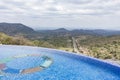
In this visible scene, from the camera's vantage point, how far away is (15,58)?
531 inches

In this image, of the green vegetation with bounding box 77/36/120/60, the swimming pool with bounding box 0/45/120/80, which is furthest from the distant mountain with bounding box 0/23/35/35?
the swimming pool with bounding box 0/45/120/80

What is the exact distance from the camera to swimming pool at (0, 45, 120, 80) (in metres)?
9.72

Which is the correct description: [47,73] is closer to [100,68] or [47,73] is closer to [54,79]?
[54,79]

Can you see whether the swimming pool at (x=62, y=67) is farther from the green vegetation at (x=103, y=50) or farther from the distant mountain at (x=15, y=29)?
the distant mountain at (x=15, y=29)

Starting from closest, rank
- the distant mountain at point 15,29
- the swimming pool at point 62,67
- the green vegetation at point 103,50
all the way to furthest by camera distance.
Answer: the swimming pool at point 62,67 < the green vegetation at point 103,50 < the distant mountain at point 15,29

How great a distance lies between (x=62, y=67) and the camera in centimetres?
1135

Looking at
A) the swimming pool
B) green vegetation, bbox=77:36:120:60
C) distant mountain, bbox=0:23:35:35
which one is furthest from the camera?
distant mountain, bbox=0:23:35:35

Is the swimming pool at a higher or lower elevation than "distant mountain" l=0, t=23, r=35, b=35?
higher

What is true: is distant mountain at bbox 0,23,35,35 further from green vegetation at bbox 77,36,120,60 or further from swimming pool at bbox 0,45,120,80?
swimming pool at bbox 0,45,120,80

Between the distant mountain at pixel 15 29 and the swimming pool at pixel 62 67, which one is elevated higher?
the swimming pool at pixel 62 67

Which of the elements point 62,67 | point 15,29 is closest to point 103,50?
point 62,67

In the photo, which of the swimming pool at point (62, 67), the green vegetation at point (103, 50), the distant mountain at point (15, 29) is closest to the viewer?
the swimming pool at point (62, 67)

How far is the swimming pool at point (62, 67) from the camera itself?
972cm

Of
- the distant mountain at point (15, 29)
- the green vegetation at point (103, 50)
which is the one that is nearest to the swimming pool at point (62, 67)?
the green vegetation at point (103, 50)
